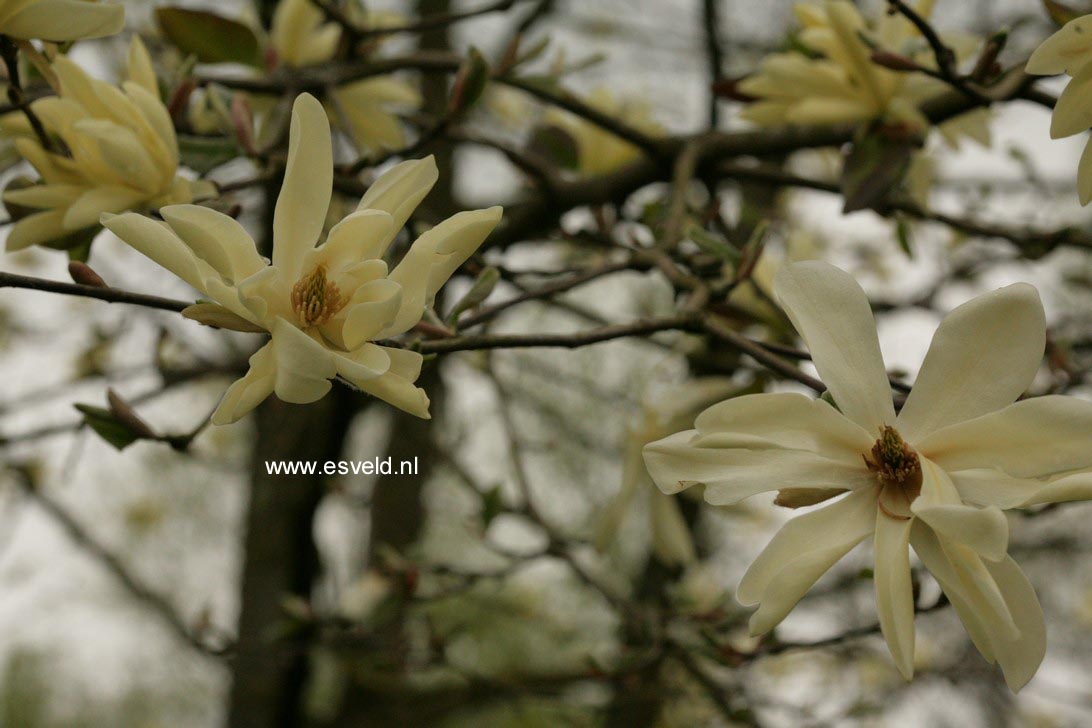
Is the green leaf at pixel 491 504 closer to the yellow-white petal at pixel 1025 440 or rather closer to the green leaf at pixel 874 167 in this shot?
the green leaf at pixel 874 167

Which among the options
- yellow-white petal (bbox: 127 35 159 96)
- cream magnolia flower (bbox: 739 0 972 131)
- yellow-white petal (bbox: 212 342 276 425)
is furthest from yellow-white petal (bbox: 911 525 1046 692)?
yellow-white petal (bbox: 127 35 159 96)

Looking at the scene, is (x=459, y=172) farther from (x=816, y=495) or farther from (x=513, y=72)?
(x=816, y=495)

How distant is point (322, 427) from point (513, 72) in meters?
1.18

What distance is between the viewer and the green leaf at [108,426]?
78cm

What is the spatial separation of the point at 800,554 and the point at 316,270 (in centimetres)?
33

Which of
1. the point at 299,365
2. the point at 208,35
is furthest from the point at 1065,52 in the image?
the point at 208,35

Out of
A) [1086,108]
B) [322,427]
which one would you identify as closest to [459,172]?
[322,427]

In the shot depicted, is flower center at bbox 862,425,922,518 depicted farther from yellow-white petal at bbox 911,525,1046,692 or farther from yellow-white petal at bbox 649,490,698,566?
yellow-white petal at bbox 649,490,698,566

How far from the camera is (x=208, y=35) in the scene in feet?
3.50

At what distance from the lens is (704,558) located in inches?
114

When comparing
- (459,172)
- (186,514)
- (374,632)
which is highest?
(374,632)

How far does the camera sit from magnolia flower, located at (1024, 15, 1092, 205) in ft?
1.89

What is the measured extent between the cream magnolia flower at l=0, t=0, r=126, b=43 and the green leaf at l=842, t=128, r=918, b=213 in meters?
0.67

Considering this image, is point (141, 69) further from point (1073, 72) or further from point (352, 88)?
point (1073, 72)
